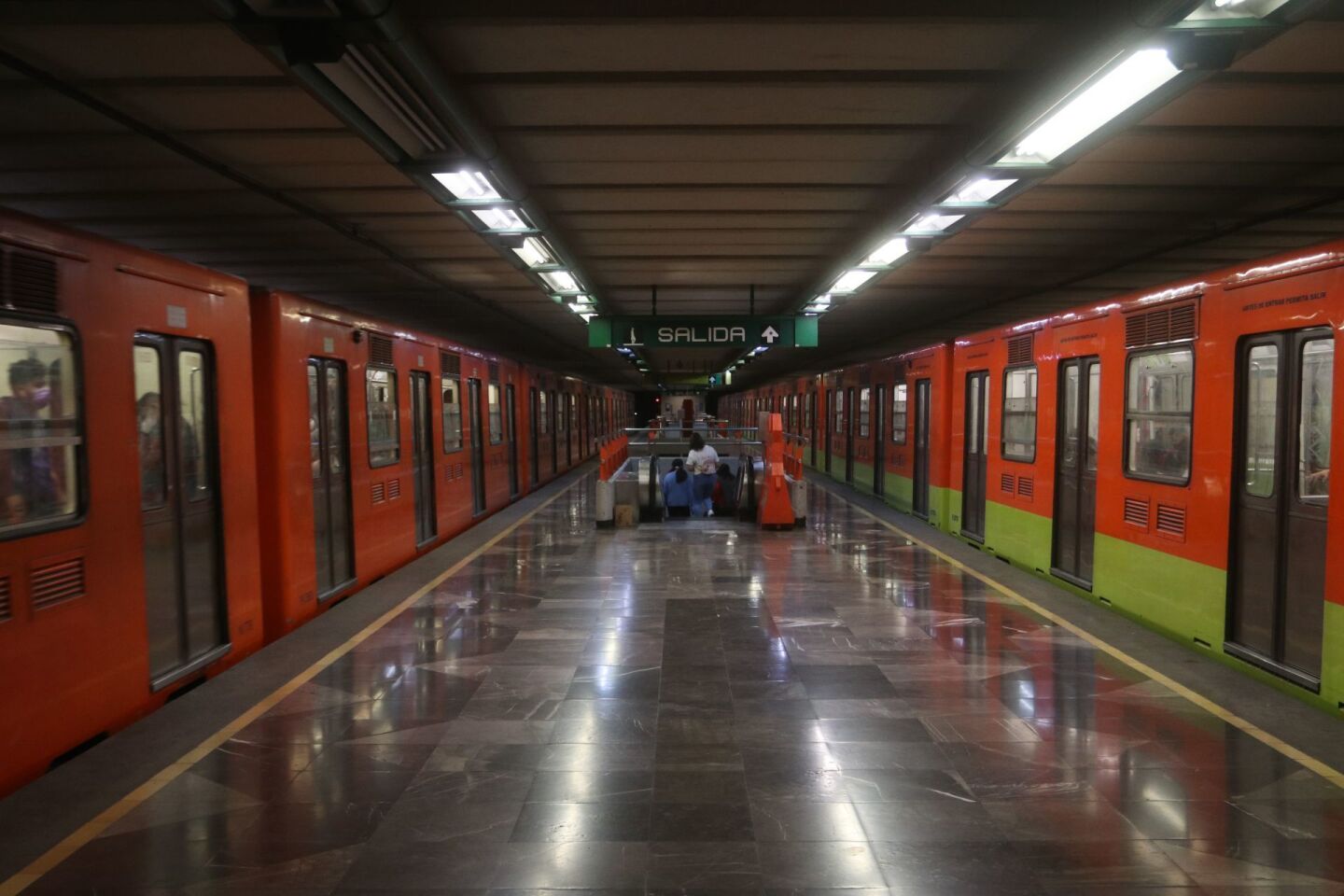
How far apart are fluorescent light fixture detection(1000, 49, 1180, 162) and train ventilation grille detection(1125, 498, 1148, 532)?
9.80 ft

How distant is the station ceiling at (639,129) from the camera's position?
3607mm

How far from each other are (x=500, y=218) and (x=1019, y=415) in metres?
6.06

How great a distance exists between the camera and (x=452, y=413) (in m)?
10.9

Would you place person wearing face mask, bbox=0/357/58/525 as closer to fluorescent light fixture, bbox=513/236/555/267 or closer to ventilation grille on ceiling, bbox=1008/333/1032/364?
fluorescent light fixture, bbox=513/236/555/267

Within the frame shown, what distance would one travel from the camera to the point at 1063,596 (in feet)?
24.0

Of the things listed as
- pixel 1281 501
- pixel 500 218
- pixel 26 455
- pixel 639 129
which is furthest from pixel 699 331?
pixel 26 455

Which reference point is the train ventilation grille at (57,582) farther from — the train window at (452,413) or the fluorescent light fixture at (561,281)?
the train window at (452,413)

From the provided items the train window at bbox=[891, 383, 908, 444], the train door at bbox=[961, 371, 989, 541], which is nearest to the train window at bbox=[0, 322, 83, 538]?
the train door at bbox=[961, 371, 989, 541]

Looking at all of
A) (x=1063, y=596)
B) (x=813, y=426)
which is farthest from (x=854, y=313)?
(x=813, y=426)

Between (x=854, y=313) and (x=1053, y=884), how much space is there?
11955 mm

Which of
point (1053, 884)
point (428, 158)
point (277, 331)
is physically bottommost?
point (1053, 884)

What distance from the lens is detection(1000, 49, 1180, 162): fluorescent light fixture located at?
3.61 m

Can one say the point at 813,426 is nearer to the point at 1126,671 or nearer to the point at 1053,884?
the point at 1126,671

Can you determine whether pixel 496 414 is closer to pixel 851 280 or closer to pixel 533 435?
pixel 533 435
